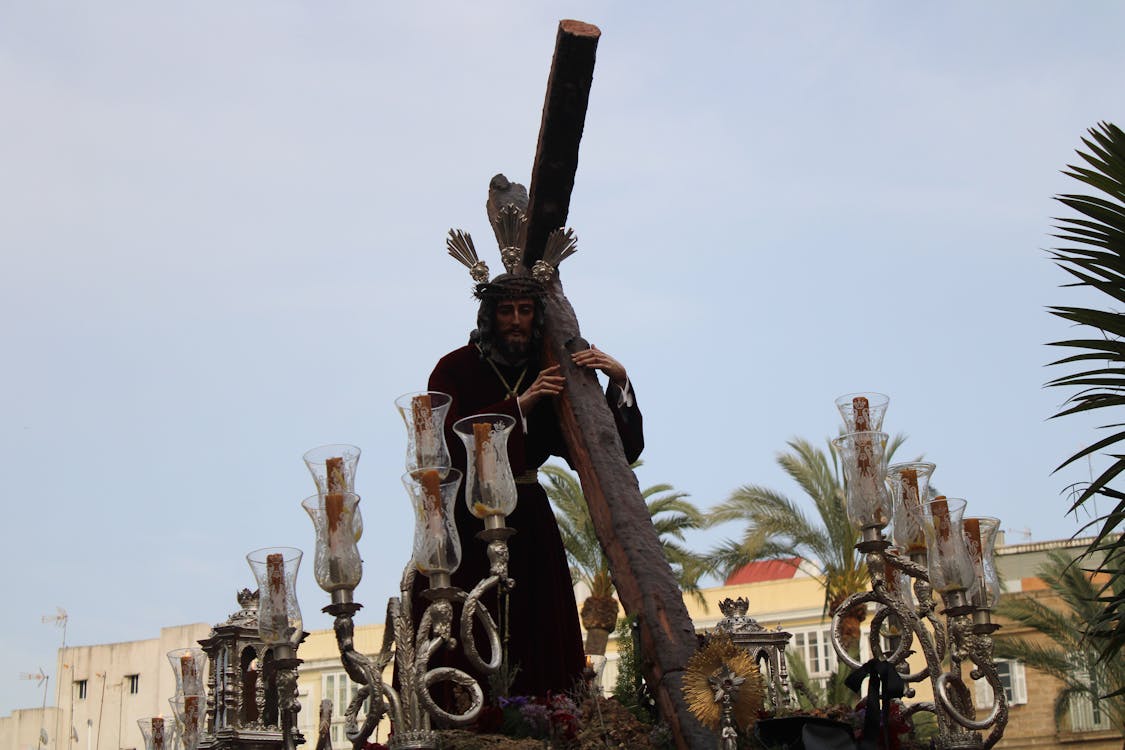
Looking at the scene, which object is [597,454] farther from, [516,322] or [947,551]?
[947,551]

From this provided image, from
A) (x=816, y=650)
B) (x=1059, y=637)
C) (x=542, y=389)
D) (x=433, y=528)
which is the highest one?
(x=816, y=650)

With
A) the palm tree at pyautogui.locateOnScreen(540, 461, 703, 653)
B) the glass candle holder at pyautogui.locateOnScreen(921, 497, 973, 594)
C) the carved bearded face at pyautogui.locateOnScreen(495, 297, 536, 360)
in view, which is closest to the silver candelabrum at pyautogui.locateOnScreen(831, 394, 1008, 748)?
the glass candle holder at pyautogui.locateOnScreen(921, 497, 973, 594)

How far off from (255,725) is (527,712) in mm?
2748

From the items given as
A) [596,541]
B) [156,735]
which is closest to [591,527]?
[596,541]

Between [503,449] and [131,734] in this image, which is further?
[131,734]

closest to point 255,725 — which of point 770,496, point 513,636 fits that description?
point 513,636

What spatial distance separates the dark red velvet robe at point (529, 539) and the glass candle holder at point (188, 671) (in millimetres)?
2324

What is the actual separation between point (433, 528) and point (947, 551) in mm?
2148

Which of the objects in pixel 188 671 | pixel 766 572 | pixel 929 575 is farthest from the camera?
pixel 766 572

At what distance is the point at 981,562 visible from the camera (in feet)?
22.4

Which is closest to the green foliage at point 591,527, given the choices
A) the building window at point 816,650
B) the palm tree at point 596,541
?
the palm tree at point 596,541

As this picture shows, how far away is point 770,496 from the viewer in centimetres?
2505

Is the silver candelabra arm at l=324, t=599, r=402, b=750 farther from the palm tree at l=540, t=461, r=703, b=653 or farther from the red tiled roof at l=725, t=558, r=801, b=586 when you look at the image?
the red tiled roof at l=725, t=558, r=801, b=586

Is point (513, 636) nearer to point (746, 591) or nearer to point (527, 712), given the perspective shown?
point (527, 712)
